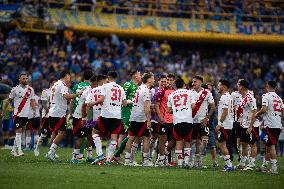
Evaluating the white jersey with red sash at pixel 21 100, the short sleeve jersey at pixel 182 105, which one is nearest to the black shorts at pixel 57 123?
the white jersey with red sash at pixel 21 100

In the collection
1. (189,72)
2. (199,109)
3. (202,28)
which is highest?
(202,28)

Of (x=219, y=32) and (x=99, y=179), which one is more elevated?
(x=219, y=32)

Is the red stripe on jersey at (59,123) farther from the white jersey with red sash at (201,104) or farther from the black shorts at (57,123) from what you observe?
the white jersey with red sash at (201,104)

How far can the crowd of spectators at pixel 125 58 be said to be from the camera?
39.4 meters

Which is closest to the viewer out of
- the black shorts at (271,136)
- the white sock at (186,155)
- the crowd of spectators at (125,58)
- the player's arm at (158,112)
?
the black shorts at (271,136)

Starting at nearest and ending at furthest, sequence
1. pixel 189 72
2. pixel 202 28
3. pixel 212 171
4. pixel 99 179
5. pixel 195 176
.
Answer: pixel 99 179 → pixel 195 176 → pixel 212 171 → pixel 189 72 → pixel 202 28

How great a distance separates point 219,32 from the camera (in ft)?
159

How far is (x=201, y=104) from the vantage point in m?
22.1

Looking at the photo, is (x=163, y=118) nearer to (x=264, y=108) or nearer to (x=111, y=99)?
(x=111, y=99)

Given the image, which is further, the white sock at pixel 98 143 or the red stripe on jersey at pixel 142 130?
the red stripe on jersey at pixel 142 130

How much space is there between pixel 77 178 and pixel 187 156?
16.2ft

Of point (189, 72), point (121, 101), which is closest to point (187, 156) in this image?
point (121, 101)

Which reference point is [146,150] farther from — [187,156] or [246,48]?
[246,48]

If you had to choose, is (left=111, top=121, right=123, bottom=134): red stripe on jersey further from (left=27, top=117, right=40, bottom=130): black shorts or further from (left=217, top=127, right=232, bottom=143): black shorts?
(left=27, top=117, right=40, bottom=130): black shorts
